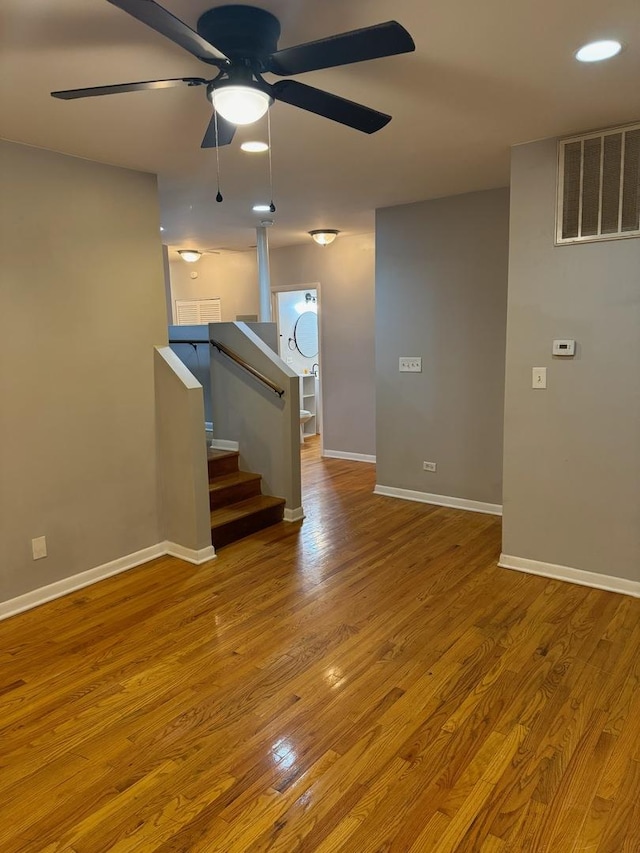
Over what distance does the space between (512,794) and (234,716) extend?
1044 millimetres

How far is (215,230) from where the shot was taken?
18.4 feet

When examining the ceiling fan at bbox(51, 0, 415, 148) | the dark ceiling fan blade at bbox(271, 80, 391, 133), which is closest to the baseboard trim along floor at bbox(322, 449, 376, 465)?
the dark ceiling fan blade at bbox(271, 80, 391, 133)

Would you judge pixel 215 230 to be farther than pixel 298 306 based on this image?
No

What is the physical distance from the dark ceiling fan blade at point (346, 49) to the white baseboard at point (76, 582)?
2895 mm

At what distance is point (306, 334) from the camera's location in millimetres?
8500

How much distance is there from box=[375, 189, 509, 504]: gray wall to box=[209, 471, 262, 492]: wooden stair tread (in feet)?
4.17

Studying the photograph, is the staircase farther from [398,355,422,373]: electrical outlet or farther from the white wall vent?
the white wall vent

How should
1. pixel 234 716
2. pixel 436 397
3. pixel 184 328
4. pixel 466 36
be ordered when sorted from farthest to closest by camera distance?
pixel 184 328 → pixel 436 397 → pixel 234 716 → pixel 466 36

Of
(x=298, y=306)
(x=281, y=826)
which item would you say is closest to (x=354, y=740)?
(x=281, y=826)

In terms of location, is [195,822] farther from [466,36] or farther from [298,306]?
[298,306]

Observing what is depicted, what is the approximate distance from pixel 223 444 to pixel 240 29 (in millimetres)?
3431

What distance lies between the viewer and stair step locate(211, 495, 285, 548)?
4016 millimetres

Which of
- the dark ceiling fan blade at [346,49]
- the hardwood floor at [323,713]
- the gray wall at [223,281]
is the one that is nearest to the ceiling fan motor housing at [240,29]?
the dark ceiling fan blade at [346,49]

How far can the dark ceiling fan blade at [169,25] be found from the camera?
1.38m
